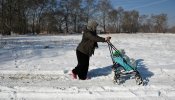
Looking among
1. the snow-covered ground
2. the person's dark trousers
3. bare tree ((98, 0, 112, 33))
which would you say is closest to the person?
the person's dark trousers

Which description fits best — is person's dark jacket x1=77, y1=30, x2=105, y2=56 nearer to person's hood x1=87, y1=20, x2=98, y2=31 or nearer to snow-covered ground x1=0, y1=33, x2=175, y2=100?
person's hood x1=87, y1=20, x2=98, y2=31

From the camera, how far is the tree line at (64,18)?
174 feet

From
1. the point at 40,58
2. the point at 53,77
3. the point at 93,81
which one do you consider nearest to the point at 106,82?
the point at 93,81

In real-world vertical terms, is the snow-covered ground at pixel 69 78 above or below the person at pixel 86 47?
below

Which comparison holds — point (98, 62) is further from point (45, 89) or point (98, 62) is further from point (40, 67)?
point (45, 89)

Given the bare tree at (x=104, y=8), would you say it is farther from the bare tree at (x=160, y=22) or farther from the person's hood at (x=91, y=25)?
the person's hood at (x=91, y=25)

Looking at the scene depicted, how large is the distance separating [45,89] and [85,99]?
1.17m

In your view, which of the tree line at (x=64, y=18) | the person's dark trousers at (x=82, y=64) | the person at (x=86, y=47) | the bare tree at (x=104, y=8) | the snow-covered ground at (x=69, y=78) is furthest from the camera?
the bare tree at (x=104, y=8)

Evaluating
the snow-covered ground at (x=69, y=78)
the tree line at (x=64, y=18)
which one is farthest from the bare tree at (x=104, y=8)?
the snow-covered ground at (x=69, y=78)

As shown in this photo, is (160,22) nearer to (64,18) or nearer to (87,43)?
(64,18)

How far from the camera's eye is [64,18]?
68625 mm

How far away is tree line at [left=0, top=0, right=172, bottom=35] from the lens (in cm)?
5309

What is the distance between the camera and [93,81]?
364 inches

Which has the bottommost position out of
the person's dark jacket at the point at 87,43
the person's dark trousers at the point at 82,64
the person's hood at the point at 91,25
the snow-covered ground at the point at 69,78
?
the snow-covered ground at the point at 69,78
